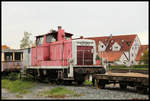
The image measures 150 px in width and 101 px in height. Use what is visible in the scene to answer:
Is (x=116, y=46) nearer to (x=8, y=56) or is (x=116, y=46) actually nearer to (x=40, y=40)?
(x=8, y=56)

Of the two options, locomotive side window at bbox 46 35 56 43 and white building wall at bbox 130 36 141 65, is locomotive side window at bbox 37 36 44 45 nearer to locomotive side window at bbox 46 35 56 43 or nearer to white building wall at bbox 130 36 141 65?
locomotive side window at bbox 46 35 56 43

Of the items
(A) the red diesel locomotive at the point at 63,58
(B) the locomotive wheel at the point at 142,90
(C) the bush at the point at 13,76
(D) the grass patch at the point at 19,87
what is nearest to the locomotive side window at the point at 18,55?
(C) the bush at the point at 13,76

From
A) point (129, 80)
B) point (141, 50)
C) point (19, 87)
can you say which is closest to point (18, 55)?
point (19, 87)

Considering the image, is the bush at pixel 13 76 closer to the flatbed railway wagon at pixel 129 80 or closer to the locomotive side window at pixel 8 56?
the locomotive side window at pixel 8 56

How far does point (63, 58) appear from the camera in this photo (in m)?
14.8

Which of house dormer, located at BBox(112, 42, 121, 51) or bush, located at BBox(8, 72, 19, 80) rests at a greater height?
house dormer, located at BBox(112, 42, 121, 51)

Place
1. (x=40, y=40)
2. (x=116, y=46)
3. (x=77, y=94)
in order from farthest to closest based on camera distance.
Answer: (x=116, y=46)
(x=40, y=40)
(x=77, y=94)

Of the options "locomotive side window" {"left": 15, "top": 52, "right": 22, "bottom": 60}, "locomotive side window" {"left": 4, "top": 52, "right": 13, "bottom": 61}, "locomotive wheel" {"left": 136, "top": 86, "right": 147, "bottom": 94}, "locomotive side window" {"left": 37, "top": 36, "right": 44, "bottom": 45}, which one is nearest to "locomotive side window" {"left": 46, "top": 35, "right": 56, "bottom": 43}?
"locomotive side window" {"left": 37, "top": 36, "right": 44, "bottom": 45}

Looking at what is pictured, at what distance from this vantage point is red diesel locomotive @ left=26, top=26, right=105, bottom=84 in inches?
547

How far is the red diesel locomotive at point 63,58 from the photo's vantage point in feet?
45.6

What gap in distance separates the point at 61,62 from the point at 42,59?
2037 millimetres

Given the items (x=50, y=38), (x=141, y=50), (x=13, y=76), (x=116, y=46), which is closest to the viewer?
(x=50, y=38)

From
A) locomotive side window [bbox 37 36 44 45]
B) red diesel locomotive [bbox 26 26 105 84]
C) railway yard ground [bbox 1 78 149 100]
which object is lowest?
railway yard ground [bbox 1 78 149 100]

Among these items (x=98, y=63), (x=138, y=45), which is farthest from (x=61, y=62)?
(x=138, y=45)
